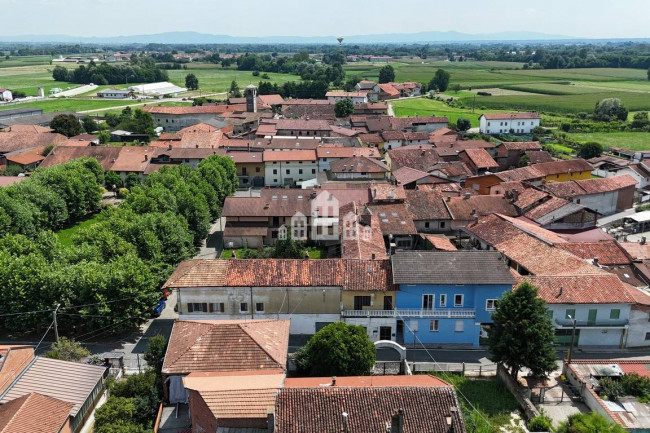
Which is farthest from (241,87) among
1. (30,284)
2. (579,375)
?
(579,375)

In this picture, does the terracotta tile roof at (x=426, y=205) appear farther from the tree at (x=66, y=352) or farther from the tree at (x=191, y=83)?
the tree at (x=191, y=83)

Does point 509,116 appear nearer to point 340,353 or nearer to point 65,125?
point 65,125

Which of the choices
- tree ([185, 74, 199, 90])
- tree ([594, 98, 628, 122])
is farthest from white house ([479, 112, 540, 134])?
tree ([185, 74, 199, 90])

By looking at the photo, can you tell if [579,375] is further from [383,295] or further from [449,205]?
[449,205]

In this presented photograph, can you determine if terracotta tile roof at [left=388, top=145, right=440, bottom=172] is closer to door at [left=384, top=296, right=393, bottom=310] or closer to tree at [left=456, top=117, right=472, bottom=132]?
tree at [left=456, top=117, right=472, bottom=132]

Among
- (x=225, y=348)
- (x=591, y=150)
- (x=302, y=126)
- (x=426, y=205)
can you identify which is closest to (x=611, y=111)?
(x=591, y=150)
